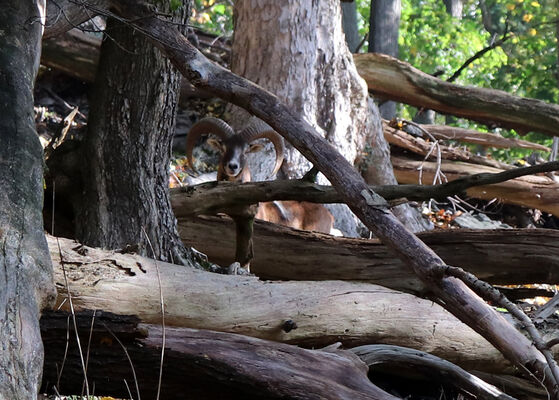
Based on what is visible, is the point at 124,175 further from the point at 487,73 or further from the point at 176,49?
the point at 487,73

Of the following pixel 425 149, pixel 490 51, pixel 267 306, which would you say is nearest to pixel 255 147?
pixel 425 149

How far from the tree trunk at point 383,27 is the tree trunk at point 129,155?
43.6ft

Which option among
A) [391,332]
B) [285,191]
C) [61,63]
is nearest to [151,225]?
[285,191]

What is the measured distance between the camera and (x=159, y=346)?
13.4 feet

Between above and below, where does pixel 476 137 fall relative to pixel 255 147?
above

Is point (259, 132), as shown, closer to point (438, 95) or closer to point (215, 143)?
point (215, 143)

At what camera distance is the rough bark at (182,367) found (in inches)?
157

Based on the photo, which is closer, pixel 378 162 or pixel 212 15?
pixel 378 162

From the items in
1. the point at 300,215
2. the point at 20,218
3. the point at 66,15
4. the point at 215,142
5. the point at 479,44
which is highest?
the point at 479,44

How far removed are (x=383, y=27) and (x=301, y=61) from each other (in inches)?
338

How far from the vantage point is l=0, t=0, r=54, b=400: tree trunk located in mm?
3084

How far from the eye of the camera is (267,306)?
550 centimetres

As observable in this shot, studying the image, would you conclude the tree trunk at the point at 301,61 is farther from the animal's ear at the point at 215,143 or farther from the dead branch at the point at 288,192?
the dead branch at the point at 288,192

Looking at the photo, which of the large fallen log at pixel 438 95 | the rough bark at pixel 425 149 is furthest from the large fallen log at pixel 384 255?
the rough bark at pixel 425 149
